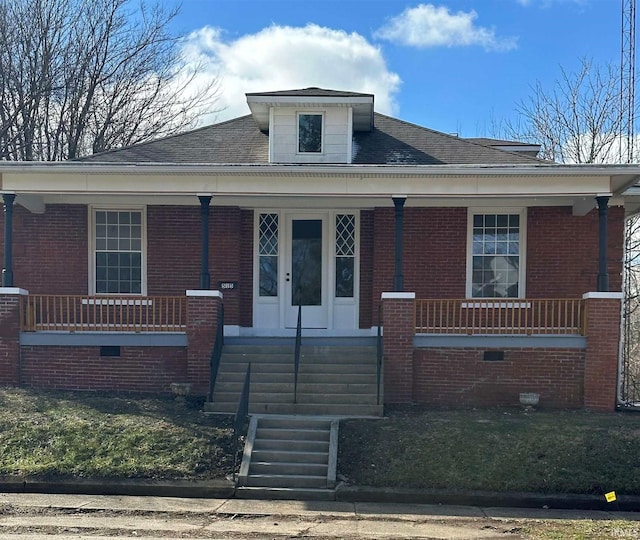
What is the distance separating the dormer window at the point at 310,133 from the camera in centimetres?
1184

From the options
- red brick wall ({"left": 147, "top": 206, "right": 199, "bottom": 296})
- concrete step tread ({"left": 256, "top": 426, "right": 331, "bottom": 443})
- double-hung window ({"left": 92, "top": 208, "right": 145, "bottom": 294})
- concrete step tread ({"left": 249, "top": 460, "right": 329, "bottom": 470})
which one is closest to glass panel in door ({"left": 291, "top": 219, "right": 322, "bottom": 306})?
red brick wall ({"left": 147, "top": 206, "right": 199, "bottom": 296})

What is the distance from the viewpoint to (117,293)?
1207 cm

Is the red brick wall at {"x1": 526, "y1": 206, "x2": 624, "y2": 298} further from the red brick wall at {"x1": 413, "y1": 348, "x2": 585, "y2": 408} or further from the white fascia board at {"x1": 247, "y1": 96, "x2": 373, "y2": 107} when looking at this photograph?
the white fascia board at {"x1": 247, "y1": 96, "x2": 373, "y2": 107}

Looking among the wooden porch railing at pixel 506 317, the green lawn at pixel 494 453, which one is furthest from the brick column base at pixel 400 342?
the green lawn at pixel 494 453

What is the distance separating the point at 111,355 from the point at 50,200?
142 inches

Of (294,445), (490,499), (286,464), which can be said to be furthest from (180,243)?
(490,499)

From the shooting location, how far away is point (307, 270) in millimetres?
12195

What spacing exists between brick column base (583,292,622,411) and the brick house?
0.10 ft

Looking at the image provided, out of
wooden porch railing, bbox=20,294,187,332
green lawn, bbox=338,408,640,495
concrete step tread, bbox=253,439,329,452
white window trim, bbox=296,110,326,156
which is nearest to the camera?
green lawn, bbox=338,408,640,495

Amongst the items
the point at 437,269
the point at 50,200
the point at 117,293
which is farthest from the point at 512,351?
the point at 50,200

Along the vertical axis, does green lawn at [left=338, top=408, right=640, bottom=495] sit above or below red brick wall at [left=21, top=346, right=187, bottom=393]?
below

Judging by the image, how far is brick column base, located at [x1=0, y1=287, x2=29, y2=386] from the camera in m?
10.4

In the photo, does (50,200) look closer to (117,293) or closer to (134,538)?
(117,293)

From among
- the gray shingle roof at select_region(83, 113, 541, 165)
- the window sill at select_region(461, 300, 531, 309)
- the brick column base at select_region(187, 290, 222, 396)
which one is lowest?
the brick column base at select_region(187, 290, 222, 396)
